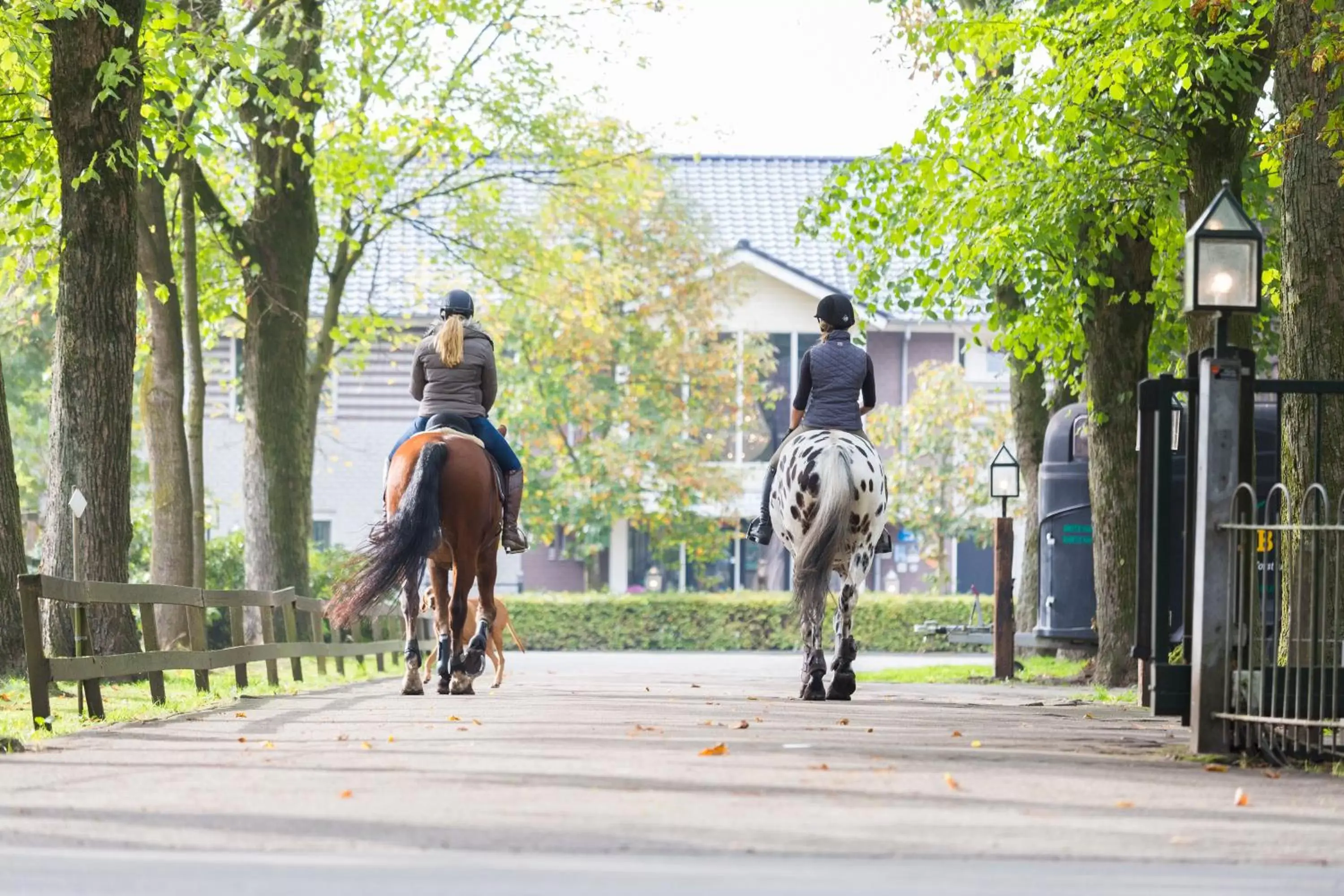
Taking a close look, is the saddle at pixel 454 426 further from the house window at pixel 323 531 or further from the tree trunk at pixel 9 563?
the house window at pixel 323 531

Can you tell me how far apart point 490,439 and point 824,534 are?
8.84ft

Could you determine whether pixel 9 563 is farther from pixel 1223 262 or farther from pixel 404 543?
pixel 1223 262

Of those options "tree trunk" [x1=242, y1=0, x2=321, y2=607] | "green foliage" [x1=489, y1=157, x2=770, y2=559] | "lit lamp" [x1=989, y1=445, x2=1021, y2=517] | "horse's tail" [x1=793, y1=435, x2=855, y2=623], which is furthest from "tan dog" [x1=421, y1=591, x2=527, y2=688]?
"green foliage" [x1=489, y1=157, x2=770, y2=559]

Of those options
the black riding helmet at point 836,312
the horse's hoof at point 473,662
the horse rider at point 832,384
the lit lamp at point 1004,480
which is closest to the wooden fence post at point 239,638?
the horse's hoof at point 473,662

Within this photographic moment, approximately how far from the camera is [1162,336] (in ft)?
76.0

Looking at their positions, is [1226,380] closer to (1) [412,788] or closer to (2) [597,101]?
(1) [412,788]

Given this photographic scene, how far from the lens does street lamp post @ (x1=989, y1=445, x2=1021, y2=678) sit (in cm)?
2522

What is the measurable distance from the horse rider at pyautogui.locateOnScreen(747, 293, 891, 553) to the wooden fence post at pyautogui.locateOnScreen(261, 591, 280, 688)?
16.9 ft

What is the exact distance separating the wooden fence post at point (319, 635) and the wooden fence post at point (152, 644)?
6037 mm

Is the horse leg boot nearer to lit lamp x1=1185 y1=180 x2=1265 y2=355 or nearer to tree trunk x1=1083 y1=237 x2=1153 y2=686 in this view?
lit lamp x1=1185 y1=180 x2=1265 y2=355

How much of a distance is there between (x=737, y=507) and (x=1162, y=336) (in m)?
28.0

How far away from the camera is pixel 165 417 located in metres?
24.6

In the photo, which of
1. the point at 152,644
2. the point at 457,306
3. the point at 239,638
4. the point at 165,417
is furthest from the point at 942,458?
Answer: the point at 152,644

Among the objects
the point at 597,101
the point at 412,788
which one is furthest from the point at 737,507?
the point at 412,788
